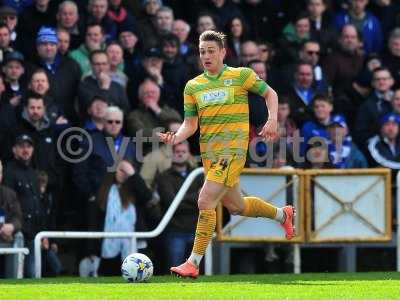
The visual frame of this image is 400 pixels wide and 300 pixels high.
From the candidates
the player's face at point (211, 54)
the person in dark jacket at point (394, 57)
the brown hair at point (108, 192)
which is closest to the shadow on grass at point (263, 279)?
the brown hair at point (108, 192)

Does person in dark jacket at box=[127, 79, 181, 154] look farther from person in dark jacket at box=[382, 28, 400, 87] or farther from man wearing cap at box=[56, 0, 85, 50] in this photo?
person in dark jacket at box=[382, 28, 400, 87]

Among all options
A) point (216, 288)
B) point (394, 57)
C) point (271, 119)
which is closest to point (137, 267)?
point (216, 288)

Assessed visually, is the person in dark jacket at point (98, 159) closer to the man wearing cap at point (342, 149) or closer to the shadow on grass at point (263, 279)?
the shadow on grass at point (263, 279)

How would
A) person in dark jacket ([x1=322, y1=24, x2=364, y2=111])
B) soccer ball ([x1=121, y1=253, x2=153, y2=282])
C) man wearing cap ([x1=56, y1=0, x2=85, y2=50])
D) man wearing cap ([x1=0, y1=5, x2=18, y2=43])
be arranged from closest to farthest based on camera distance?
soccer ball ([x1=121, y1=253, x2=153, y2=282]), man wearing cap ([x1=0, y1=5, x2=18, y2=43]), man wearing cap ([x1=56, y1=0, x2=85, y2=50]), person in dark jacket ([x1=322, y1=24, x2=364, y2=111])


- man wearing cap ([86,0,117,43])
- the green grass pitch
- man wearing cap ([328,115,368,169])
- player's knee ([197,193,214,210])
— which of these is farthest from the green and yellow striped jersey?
man wearing cap ([86,0,117,43])

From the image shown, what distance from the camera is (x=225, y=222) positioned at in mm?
14516

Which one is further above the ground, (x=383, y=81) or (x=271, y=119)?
(x=383, y=81)

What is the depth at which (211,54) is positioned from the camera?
12.0 meters

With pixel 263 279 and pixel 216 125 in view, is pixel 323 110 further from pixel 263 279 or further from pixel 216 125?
pixel 216 125

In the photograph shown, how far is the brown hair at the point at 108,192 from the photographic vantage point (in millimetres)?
14539

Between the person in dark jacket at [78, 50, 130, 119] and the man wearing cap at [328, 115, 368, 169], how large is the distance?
2.50 meters

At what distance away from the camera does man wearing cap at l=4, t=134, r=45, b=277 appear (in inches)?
555

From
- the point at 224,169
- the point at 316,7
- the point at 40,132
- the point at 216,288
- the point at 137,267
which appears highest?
the point at 316,7

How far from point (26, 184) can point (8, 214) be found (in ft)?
1.40
